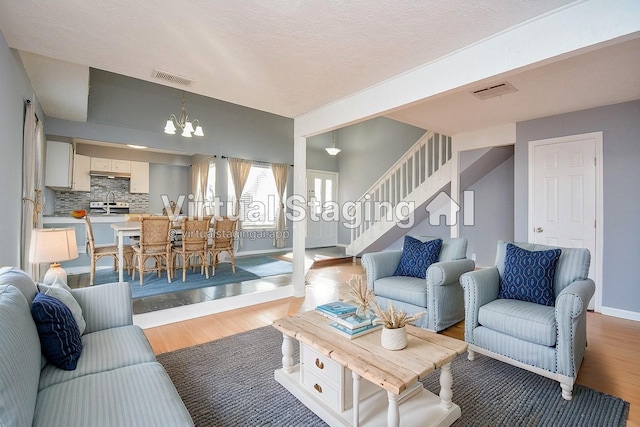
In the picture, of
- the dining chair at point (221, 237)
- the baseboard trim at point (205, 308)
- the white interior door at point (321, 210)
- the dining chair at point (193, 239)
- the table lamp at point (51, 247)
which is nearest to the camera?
the table lamp at point (51, 247)

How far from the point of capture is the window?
284 inches

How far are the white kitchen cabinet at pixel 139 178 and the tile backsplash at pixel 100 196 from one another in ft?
0.75

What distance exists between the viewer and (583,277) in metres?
2.35

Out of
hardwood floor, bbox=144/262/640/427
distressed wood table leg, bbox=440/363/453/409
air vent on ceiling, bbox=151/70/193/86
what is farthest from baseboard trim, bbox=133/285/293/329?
distressed wood table leg, bbox=440/363/453/409

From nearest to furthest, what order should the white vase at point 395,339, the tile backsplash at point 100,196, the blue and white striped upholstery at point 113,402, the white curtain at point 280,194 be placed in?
the blue and white striped upholstery at point 113,402
the white vase at point 395,339
the tile backsplash at point 100,196
the white curtain at point 280,194

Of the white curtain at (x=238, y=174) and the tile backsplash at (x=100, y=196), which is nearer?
the tile backsplash at (x=100, y=196)

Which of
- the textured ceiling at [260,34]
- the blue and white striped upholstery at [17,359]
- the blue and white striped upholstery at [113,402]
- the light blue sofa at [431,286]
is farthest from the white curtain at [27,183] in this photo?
the light blue sofa at [431,286]

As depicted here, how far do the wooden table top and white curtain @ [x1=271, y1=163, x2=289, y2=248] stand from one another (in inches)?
217

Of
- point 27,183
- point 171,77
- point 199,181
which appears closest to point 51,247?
point 27,183

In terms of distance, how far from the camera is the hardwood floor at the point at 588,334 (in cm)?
215

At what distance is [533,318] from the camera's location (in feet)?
6.91

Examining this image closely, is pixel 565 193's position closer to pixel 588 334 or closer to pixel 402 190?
pixel 588 334

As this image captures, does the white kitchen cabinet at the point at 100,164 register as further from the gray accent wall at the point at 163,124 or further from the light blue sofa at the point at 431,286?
the light blue sofa at the point at 431,286

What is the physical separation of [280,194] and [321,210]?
144 centimetres
